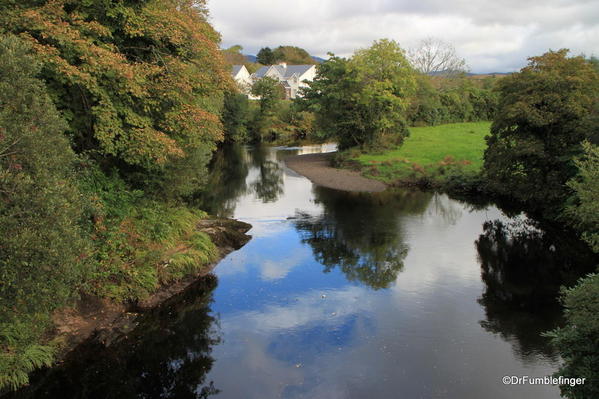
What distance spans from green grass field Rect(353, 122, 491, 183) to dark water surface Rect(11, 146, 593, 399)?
11242mm

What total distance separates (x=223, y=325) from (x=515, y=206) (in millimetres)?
23085

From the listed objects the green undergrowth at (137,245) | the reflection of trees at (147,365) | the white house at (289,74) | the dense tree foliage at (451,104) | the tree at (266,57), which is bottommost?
the reflection of trees at (147,365)

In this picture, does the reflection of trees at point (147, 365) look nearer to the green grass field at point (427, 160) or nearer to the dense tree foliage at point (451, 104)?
the green grass field at point (427, 160)

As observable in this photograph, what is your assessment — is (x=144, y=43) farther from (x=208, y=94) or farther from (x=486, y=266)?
(x=486, y=266)

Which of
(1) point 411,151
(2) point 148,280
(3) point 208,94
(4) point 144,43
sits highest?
(4) point 144,43

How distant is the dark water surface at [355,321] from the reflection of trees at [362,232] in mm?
114

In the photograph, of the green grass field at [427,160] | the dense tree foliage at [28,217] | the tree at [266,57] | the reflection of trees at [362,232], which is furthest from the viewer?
the tree at [266,57]

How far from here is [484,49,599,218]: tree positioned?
74.9ft

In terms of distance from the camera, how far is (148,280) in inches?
638

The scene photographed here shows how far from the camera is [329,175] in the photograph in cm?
4075

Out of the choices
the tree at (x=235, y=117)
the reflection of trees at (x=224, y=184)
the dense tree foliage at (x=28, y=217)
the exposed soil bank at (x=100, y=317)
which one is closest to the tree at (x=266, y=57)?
the tree at (x=235, y=117)

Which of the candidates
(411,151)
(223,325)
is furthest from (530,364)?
(411,151)

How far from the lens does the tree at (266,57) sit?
129m

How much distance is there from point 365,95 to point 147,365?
33651 millimetres
